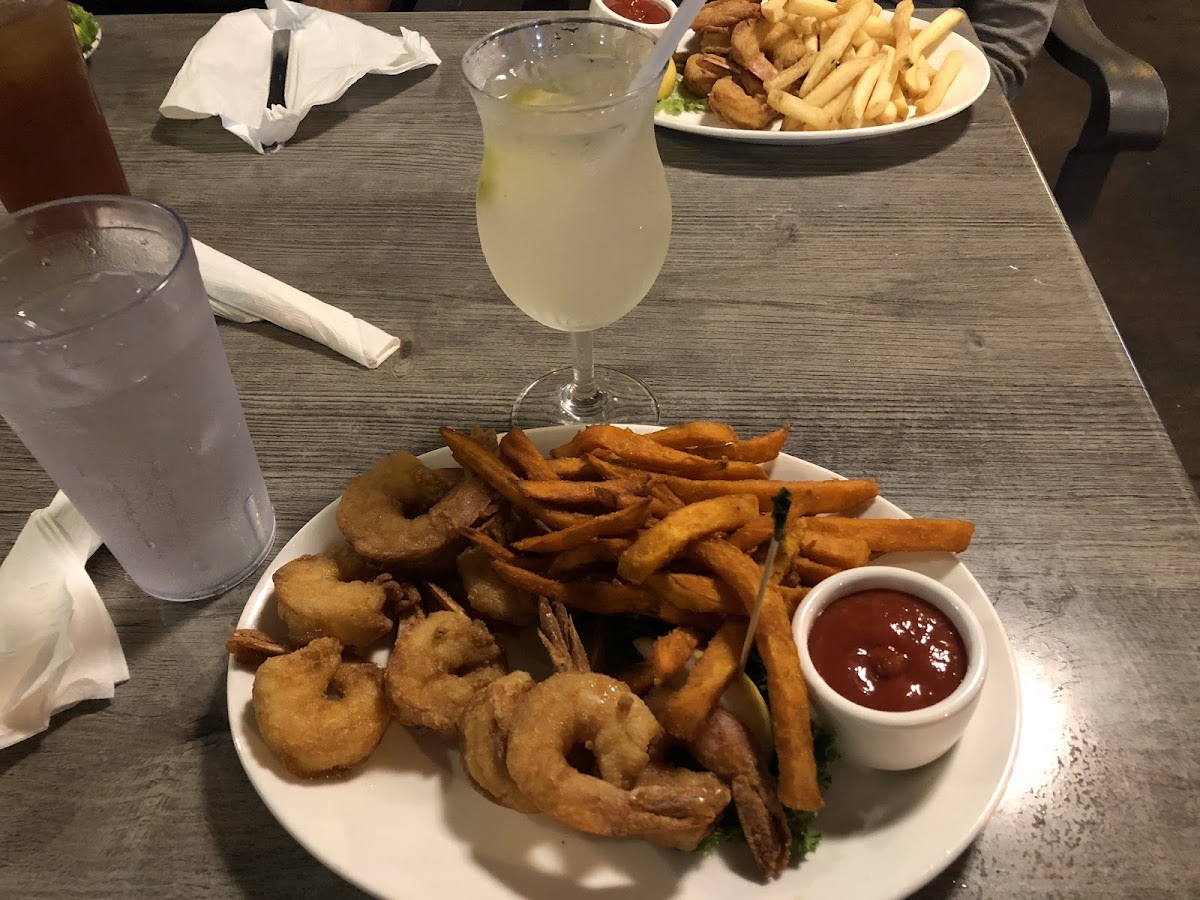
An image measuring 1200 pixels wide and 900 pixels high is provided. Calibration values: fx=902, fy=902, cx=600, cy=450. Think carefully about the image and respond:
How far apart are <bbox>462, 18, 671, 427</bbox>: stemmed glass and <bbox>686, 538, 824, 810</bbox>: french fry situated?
1.80ft

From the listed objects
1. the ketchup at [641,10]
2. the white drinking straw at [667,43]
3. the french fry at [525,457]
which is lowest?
the french fry at [525,457]

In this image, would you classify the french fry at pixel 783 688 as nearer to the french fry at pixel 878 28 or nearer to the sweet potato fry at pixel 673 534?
the sweet potato fry at pixel 673 534

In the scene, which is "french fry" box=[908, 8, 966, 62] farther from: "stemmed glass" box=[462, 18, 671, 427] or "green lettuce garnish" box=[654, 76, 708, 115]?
"stemmed glass" box=[462, 18, 671, 427]

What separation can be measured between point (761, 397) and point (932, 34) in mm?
1370

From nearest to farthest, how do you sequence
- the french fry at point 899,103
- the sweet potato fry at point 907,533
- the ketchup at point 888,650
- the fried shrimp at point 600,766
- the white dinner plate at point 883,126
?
the fried shrimp at point 600,766, the ketchup at point 888,650, the sweet potato fry at point 907,533, the white dinner plate at point 883,126, the french fry at point 899,103

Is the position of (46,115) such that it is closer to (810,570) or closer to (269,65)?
(269,65)

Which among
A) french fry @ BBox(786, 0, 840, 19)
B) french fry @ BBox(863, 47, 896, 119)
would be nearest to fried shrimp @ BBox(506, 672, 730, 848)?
french fry @ BBox(863, 47, 896, 119)

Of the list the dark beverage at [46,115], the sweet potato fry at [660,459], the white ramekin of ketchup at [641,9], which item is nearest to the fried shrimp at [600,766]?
the sweet potato fry at [660,459]

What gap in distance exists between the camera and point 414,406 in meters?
1.76

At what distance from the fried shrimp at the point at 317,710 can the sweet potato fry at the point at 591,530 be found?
0.27 meters

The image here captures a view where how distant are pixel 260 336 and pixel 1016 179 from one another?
183 centimetres

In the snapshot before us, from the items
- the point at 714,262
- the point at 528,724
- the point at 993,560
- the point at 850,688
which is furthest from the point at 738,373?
the point at 528,724

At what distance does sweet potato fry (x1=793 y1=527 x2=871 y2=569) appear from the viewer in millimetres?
1225

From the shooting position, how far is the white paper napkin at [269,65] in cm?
241
